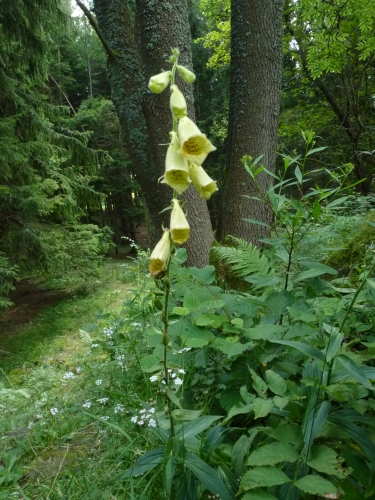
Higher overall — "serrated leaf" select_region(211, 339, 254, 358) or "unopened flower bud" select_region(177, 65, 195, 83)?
"unopened flower bud" select_region(177, 65, 195, 83)

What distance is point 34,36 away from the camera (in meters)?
8.12

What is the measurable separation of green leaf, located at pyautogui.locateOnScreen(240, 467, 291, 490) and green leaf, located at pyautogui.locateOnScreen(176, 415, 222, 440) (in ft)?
0.60

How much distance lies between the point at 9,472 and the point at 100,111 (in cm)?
1704

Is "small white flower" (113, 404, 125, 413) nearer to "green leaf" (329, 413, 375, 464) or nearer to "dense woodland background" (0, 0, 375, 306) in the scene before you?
"green leaf" (329, 413, 375, 464)

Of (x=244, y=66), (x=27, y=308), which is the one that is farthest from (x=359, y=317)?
(x=27, y=308)

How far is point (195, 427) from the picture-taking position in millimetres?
1114

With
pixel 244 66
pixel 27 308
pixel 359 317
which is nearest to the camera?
pixel 359 317

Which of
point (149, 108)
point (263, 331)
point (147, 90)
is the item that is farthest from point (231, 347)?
point (147, 90)

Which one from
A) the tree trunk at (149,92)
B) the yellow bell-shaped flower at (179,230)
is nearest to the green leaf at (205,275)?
the yellow bell-shaped flower at (179,230)

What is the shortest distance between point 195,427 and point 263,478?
0.84 feet

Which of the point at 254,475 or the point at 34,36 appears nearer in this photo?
the point at 254,475

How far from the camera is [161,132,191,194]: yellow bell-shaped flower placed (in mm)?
1006

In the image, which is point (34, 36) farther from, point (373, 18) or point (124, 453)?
point (124, 453)

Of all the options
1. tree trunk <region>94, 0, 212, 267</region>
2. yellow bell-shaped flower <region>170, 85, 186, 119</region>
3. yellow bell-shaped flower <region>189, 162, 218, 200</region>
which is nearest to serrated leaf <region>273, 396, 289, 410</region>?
yellow bell-shaped flower <region>189, 162, 218, 200</region>
